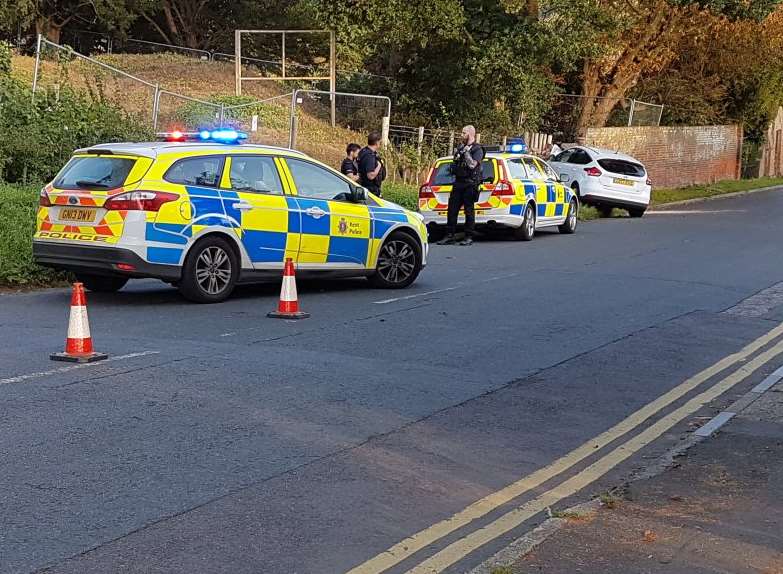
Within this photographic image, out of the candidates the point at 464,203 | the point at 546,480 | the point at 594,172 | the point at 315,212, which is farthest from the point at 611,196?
the point at 546,480

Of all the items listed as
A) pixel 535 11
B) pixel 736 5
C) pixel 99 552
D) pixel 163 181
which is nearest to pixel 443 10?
pixel 535 11

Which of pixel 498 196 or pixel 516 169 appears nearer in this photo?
pixel 498 196

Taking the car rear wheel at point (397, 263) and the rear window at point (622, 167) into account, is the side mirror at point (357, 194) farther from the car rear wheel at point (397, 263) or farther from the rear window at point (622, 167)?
the rear window at point (622, 167)

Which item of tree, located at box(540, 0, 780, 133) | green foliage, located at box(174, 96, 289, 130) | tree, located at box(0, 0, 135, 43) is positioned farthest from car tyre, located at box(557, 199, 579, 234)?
tree, located at box(0, 0, 135, 43)

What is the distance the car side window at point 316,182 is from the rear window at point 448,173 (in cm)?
733

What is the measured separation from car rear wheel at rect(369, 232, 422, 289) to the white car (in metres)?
13.9

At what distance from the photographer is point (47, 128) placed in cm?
1684

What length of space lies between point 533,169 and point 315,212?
9569 mm

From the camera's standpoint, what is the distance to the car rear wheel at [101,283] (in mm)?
12352

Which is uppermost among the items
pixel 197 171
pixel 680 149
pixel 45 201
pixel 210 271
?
pixel 680 149

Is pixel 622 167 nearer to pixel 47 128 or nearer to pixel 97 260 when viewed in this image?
pixel 47 128

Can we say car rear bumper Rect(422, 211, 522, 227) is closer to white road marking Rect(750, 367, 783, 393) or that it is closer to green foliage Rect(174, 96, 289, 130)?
green foliage Rect(174, 96, 289, 130)

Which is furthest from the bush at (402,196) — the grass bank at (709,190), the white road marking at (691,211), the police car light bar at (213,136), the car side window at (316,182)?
the grass bank at (709,190)

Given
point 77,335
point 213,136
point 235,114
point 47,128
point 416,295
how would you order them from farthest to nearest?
point 235,114 < point 47,128 < point 416,295 < point 213,136 < point 77,335
